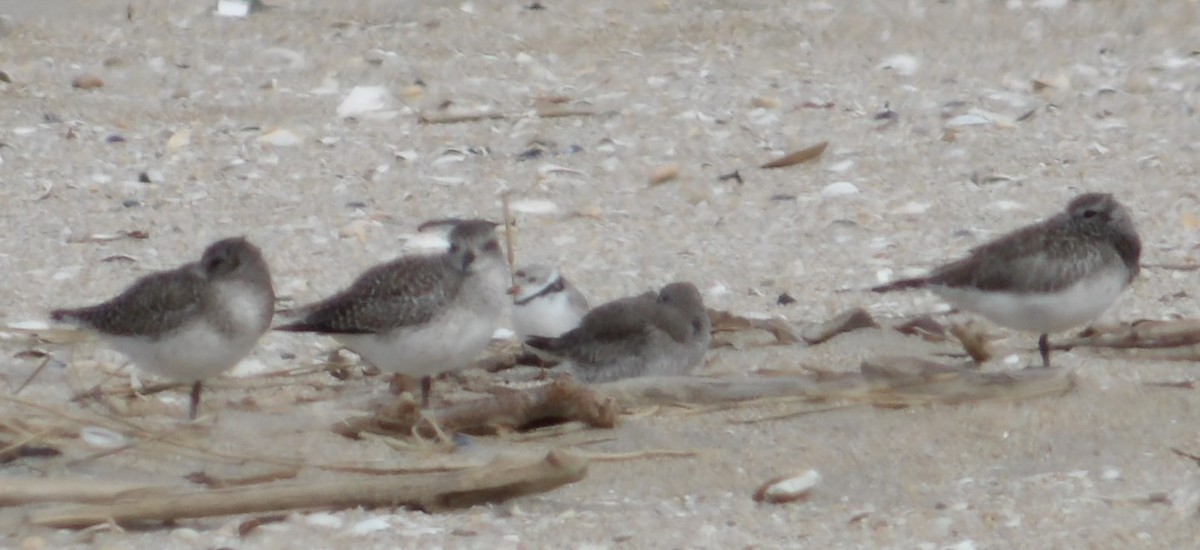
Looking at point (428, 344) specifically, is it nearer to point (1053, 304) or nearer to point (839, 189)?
point (1053, 304)

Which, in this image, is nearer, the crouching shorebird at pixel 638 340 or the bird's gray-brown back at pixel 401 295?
the bird's gray-brown back at pixel 401 295

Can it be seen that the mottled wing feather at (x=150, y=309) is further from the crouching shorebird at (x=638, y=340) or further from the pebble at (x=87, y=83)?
the pebble at (x=87, y=83)

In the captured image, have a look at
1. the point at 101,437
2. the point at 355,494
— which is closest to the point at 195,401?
the point at 101,437

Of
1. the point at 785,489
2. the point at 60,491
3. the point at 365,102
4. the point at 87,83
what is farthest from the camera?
the point at 87,83

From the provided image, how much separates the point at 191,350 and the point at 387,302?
24.5 inches

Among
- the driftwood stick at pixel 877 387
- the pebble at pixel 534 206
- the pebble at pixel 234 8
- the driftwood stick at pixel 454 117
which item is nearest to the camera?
the driftwood stick at pixel 877 387

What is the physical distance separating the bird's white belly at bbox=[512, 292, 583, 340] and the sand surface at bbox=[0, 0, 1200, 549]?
0.65 metres

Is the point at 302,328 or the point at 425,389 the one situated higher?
the point at 302,328

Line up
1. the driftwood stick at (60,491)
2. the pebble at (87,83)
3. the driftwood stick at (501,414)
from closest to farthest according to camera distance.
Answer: the driftwood stick at (60,491)
the driftwood stick at (501,414)
the pebble at (87,83)

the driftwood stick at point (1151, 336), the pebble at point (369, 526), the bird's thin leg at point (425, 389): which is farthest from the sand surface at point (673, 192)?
the bird's thin leg at point (425, 389)

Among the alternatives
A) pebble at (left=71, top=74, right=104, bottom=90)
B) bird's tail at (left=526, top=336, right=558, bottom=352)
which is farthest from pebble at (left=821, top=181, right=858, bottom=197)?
pebble at (left=71, top=74, right=104, bottom=90)

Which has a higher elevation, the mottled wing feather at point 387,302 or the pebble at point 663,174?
the mottled wing feather at point 387,302

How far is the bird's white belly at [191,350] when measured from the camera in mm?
5914

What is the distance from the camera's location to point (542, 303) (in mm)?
7020
